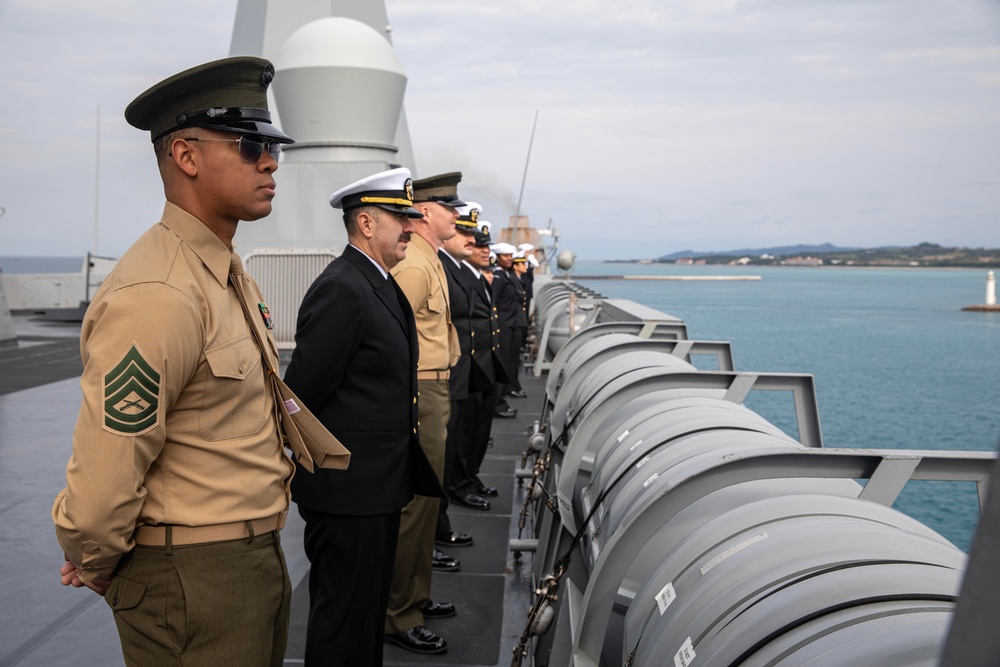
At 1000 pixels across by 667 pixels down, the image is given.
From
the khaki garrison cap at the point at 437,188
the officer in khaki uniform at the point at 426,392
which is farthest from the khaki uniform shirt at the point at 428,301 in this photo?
the khaki garrison cap at the point at 437,188

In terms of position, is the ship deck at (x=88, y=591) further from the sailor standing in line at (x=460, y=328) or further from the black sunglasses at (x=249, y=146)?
the black sunglasses at (x=249, y=146)

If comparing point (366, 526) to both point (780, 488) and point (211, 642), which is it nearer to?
point (211, 642)

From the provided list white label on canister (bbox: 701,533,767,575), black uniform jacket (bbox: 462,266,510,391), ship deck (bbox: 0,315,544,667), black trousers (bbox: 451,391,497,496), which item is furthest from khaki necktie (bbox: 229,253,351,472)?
black trousers (bbox: 451,391,497,496)

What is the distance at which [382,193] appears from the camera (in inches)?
123

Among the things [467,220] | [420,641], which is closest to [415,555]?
[420,641]

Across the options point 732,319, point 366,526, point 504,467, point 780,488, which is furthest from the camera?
point 732,319

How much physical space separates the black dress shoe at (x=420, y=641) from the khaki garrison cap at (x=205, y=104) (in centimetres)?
239

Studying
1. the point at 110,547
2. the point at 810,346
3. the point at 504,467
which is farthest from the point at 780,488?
the point at 810,346

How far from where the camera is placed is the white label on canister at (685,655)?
5.26 feet

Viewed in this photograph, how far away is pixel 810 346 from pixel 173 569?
13046 mm

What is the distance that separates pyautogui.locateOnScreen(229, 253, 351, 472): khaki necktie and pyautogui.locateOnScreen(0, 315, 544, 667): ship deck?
→ 5.25ft

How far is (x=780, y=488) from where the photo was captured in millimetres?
2059

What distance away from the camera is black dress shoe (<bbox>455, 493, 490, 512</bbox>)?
602cm

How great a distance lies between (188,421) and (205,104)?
0.68m
